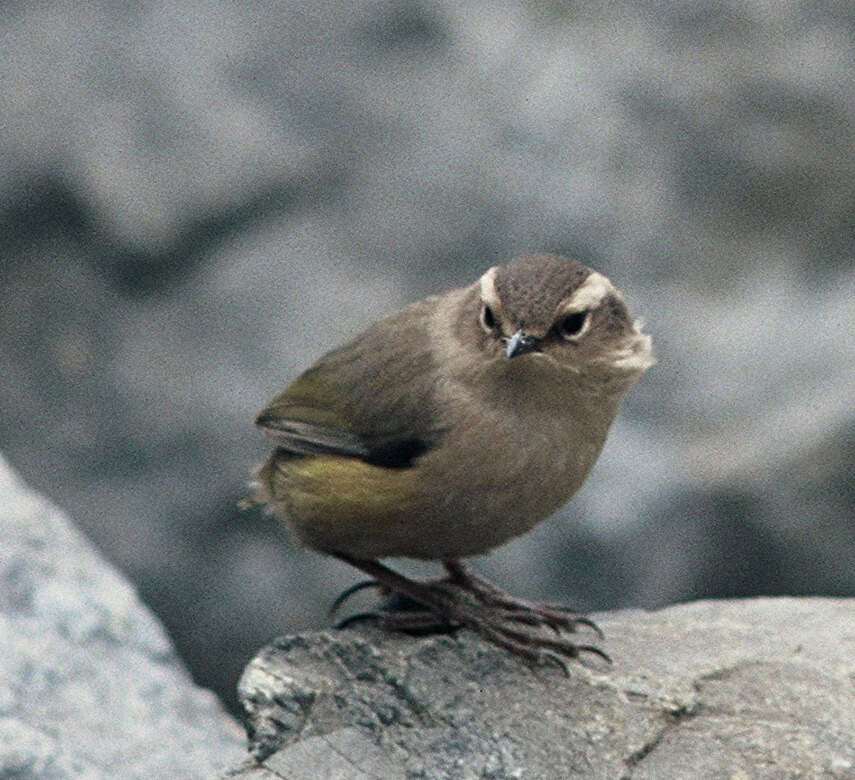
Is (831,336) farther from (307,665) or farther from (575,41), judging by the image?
(307,665)

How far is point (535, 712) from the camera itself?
6.14 m

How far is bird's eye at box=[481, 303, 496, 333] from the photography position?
6277 millimetres

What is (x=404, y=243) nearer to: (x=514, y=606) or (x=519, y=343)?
(x=514, y=606)

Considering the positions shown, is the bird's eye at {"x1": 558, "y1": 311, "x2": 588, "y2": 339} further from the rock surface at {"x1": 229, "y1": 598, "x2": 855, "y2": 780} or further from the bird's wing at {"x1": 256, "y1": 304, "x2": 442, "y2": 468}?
the rock surface at {"x1": 229, "y1": 598, "x2": 855, "y2": 780}

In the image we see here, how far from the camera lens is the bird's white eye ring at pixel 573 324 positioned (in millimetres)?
6230

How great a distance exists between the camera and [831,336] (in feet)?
33.3

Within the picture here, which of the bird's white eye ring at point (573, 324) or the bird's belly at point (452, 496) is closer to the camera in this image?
the bird's white eye ring at point (573, 324)

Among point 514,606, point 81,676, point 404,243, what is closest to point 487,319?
point 514,606

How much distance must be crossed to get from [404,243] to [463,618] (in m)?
4.19

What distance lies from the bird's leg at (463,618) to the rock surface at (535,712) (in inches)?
1.9

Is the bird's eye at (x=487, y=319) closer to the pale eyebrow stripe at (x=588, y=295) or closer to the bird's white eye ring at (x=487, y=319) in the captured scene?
the bird's white eye ring at (x=487, y=319)

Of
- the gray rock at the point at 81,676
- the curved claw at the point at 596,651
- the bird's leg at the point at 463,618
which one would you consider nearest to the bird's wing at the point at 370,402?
the bird's leg at the point at 463,618

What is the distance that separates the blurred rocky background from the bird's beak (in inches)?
142

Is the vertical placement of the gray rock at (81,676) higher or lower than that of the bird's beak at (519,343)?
lower
